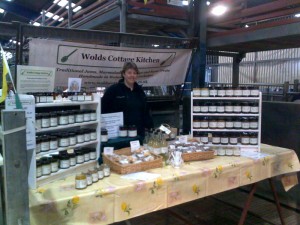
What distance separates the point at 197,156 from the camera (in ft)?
7.98

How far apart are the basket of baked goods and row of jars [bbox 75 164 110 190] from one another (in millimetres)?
696

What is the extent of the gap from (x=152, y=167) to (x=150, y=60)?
6.40 feet

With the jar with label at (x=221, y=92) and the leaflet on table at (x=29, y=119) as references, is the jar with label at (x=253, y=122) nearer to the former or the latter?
the jar with label at (x=221, y=92)

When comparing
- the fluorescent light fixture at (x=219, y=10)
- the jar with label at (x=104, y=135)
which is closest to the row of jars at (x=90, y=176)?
the jar with label at (x=104, y=135)

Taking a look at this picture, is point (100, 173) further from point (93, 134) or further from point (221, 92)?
point (221, 92)

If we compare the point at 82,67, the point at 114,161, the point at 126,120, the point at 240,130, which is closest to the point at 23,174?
the point at 114,161

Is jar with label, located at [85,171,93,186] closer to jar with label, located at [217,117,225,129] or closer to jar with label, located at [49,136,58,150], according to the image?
jar with label, located at [49,136,58,150]

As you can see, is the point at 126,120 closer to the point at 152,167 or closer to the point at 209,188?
the point at 152,167

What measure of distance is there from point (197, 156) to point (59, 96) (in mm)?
1213

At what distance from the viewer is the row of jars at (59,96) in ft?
6.11

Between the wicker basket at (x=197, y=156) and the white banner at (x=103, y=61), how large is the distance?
1.65 m

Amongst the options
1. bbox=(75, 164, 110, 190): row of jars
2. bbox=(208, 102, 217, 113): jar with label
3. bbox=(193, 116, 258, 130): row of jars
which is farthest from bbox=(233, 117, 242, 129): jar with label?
bbox=(75, 164, 110, 190): row of jars

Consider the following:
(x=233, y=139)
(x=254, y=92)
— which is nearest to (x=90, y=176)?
(x=233, y=139)

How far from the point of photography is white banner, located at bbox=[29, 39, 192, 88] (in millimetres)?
3072
